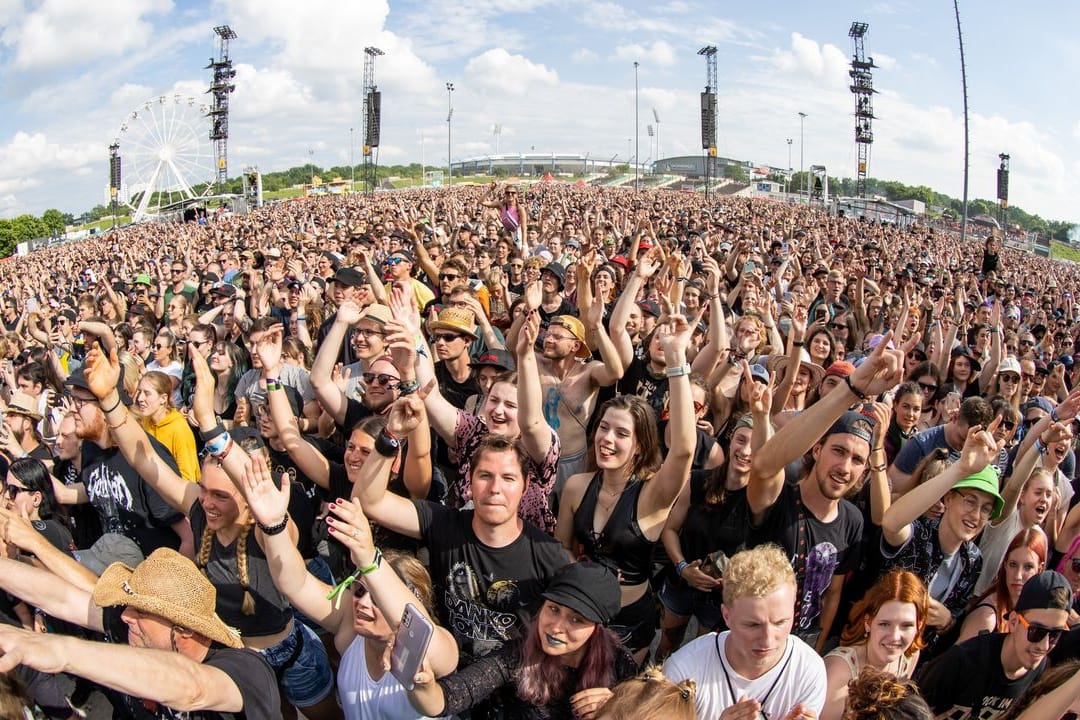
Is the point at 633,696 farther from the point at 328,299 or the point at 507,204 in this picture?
the point at 507,204

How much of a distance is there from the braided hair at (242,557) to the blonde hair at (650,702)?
1.54 metres

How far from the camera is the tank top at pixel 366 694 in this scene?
2393mm

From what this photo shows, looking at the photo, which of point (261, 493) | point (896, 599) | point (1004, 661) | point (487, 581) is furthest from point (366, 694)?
point (1004, 661)

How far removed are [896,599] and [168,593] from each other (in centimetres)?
248

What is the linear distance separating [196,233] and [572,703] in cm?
2546

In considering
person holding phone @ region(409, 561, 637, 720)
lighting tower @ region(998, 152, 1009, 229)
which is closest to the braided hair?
person holding phone @ region(409, 561, 637, 720)

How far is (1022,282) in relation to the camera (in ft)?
54.9

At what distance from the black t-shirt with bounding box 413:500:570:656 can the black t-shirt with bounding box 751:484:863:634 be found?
93 cm

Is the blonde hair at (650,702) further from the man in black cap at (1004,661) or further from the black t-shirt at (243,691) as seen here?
the man in black cap at (1004,661)

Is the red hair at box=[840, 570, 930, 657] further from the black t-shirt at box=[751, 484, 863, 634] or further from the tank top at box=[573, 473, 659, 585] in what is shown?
the tank top at box=[573, 473, 659, 585]

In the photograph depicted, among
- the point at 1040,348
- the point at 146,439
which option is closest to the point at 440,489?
the point at 146,439

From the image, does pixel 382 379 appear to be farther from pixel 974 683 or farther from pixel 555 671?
pixel 974 683

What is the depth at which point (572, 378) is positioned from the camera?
4.34 m

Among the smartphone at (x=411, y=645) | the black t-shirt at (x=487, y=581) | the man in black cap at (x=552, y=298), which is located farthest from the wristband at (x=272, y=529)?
the man in black cap at (x=552, y=298)
